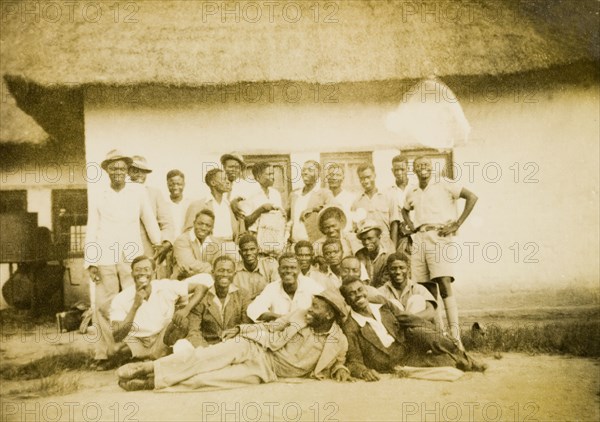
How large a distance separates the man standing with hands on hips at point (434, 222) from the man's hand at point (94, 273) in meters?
2.25

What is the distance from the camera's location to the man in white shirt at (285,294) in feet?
13.0

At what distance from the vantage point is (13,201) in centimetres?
416

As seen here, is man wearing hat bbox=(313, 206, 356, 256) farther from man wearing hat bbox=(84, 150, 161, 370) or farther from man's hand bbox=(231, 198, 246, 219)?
man wearing hat bbox=(84, 150, 161, 370)

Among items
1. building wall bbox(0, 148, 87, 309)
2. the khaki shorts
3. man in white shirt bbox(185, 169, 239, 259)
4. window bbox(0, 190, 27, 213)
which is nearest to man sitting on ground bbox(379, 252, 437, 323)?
the khaki shorts

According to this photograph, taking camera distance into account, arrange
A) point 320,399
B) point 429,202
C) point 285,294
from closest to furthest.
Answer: point 320,399, point 285,294, point 429,202

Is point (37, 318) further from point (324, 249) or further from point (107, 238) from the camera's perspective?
point (324, 249)

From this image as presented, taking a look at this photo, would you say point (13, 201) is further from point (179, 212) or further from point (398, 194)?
point (398, 194)

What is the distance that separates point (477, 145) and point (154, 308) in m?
2.64

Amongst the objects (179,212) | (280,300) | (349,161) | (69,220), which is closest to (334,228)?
(349,161)

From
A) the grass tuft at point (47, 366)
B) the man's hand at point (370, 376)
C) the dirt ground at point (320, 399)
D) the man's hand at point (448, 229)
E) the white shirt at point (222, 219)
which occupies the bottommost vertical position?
the dirt ground at point (320, 399)

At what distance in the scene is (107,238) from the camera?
4078 mm

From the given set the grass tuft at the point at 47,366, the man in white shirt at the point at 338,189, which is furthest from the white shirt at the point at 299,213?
the grass tuft at the point at 47,366

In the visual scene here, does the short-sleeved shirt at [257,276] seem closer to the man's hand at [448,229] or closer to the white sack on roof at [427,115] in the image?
the man's hand at [448,229]

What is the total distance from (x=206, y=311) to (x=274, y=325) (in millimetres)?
483
